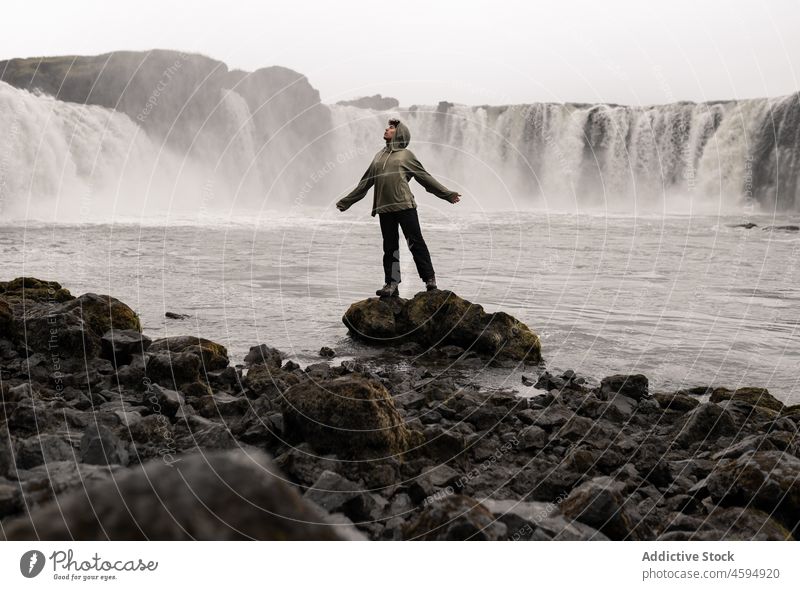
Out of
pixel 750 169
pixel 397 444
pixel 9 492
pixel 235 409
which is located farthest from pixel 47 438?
pixel 750 169

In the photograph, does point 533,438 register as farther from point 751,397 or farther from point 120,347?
point 120,347

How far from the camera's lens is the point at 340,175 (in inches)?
2970

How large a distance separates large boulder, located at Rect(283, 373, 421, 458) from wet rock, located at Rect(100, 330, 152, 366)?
351 centimetres

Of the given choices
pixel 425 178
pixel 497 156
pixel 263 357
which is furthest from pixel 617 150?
pixel 263 357

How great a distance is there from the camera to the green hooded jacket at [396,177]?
39.7 ft

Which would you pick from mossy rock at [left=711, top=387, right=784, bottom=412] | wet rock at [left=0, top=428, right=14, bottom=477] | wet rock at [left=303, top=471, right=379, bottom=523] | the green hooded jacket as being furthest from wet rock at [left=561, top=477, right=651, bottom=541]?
the green hooded jacket

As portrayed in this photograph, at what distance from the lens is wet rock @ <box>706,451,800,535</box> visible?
5363mm

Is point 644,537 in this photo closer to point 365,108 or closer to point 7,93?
point 7,93

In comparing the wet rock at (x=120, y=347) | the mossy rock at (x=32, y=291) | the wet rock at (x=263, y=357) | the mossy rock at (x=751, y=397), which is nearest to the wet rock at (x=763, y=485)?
the mossy rock at (x=751, y=397)

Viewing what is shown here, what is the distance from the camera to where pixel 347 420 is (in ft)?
20.4

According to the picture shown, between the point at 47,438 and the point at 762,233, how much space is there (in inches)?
1712

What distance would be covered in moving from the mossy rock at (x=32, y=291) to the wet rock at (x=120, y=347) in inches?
135

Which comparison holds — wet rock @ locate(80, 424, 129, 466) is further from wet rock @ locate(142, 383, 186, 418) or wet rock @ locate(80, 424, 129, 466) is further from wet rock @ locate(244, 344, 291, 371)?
wet rock @ locate(244, 344, 291, 371)

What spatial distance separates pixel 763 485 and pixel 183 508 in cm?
450
